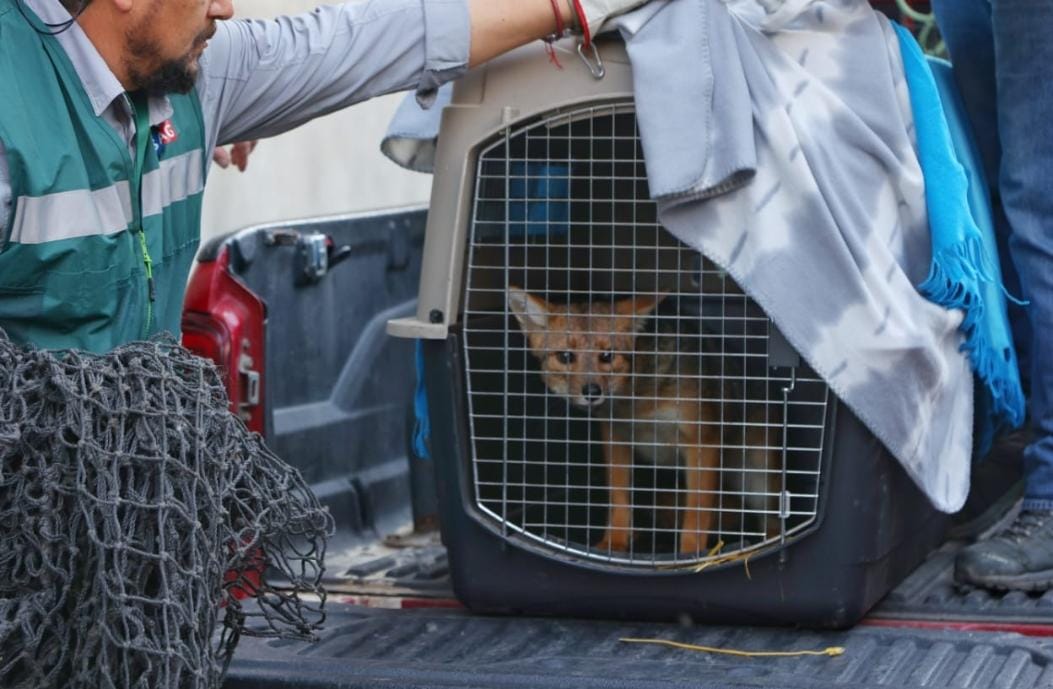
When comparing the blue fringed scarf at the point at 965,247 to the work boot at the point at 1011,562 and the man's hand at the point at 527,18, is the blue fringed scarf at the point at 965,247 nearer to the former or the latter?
the work boot at the point at 1011,562

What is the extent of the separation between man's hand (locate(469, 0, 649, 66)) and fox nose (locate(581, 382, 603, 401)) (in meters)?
0.73

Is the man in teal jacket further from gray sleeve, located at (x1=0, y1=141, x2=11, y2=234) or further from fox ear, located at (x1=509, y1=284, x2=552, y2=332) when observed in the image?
fox ear, located at (x1=509, y1=284, x2=552, y2=332)

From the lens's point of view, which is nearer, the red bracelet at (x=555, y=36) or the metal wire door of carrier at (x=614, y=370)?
the red bracelet at (x=555, y=36)

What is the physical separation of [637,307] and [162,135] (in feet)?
3.54

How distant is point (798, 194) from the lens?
2678 millimetres

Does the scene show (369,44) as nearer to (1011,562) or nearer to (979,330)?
(979,330)

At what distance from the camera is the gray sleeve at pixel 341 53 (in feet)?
9.15

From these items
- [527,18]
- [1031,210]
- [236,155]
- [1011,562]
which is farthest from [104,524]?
[1031,210]

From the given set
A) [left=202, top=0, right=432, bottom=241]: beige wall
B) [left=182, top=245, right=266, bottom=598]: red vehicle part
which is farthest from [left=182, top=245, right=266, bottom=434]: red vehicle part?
[left=202, top=0, right=432, bottom=241]: beige wall

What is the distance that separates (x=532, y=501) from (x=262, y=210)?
235 centimetres

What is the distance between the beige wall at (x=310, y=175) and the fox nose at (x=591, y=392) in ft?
6.20

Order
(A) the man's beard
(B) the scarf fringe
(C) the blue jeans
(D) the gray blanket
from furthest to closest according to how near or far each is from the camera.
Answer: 1. (C) the blue jeans
2. (B) the scarf fringe
3. (D) the gray blanket
4. (A) the man's beard

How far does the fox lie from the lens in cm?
315

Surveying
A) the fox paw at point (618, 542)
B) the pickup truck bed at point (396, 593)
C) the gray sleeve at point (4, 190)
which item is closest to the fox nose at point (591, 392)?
the fox paw at point (618, 542)
